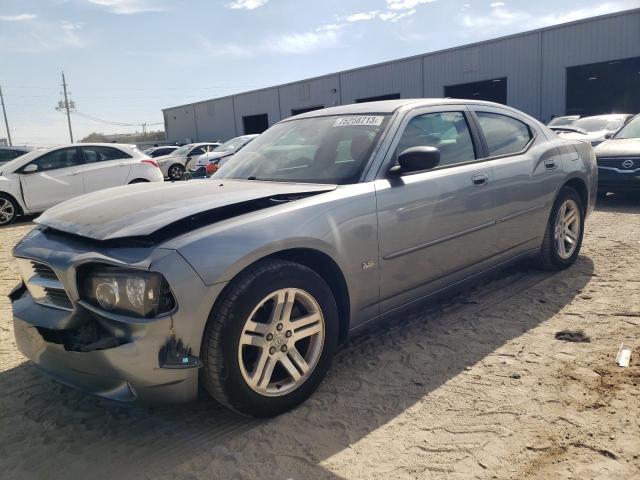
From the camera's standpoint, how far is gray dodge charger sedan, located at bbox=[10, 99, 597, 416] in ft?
7.20

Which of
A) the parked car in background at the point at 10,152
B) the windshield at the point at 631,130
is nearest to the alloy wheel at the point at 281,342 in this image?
the windshield at the point at 631,130

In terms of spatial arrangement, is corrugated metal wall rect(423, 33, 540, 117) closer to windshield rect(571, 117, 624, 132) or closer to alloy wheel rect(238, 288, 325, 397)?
windshield rect(571, 117, 624, 132)

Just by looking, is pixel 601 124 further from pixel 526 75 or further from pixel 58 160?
pixel 58 160

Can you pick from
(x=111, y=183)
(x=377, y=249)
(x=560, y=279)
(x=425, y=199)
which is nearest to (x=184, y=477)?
(x=377, y=249)

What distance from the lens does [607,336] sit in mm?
3332

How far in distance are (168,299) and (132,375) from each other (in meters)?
0.36

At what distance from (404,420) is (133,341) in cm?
135

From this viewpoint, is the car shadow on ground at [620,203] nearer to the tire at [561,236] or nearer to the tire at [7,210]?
the tire at [561,236]

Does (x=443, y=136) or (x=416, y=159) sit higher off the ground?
(x=443, y=136)

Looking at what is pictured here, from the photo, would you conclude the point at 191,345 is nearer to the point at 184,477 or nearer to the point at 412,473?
the point at 184,477

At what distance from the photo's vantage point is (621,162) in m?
8.03

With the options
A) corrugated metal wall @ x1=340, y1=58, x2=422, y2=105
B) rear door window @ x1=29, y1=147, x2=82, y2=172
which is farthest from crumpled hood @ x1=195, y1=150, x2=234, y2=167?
corrugated metal wall @ x1=340, y1=58, x2=422, y2=105

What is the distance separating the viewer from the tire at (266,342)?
227 centimetres

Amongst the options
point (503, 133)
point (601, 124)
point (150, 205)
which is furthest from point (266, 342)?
point (601, 124)
